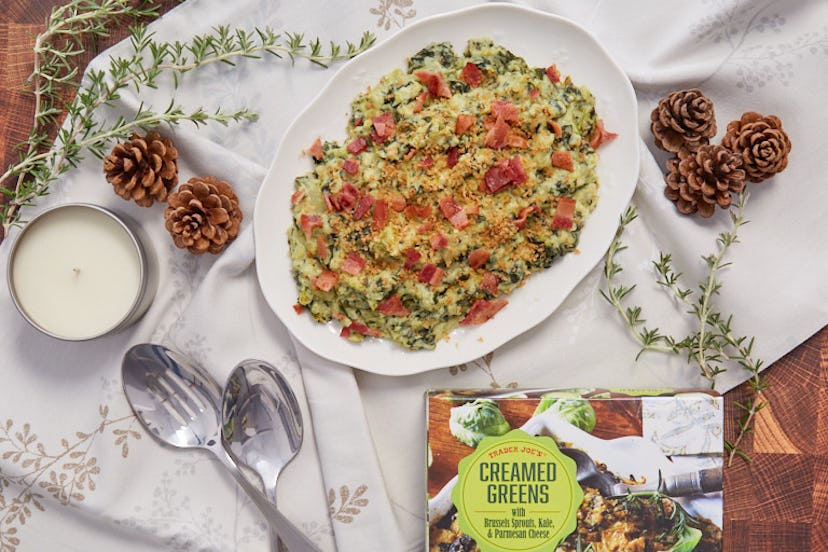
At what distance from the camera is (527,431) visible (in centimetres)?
166

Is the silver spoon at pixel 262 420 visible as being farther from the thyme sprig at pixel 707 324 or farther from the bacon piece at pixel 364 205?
the thyme sprig at pixel 707 324

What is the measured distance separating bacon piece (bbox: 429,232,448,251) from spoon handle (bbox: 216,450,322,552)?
68cm

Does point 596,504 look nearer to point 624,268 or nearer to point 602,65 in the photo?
point 624,268

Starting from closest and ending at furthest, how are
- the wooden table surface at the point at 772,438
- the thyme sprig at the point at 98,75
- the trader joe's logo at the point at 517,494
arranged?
the trader joe's logo at the point at 517,494
the thyme sprig at the point at 98,75
the wooden table surface at the point at 772,438

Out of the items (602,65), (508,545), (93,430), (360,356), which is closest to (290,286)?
(360,356)

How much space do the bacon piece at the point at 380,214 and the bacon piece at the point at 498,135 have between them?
258mm

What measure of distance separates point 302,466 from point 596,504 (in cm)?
69

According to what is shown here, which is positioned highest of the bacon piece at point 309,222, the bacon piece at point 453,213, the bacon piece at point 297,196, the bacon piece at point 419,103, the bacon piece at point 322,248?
the bacon piece at point 419,103

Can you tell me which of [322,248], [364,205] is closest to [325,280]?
[322,248]

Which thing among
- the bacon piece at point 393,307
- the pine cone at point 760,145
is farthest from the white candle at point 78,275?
the pine cone at point 760,145

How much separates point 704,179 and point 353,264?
81 centimetres

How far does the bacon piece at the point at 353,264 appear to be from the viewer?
169 cm

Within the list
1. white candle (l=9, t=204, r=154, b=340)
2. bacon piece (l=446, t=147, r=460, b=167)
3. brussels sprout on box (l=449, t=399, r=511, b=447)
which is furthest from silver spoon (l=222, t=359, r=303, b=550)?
bacon piece (l=446, t=147, r=460, b=167)

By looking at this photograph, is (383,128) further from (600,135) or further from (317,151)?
(600,135)
